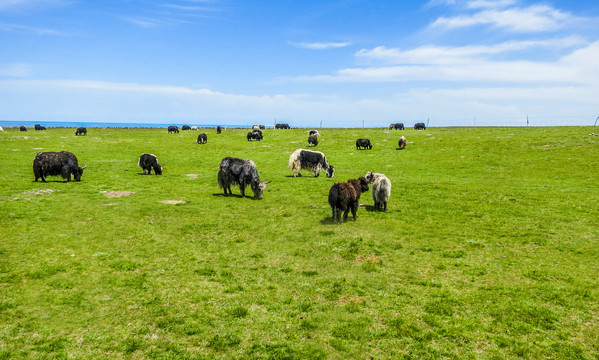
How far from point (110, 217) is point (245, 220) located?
6.89 m

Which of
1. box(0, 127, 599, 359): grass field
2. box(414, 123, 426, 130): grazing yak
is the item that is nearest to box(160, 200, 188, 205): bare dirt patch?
box(0, 127, 599, 359): grass field

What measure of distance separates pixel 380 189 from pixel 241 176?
31.3 ft

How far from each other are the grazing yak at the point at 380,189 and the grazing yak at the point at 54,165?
2365cm

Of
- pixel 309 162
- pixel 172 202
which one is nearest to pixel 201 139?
pixel 309 162

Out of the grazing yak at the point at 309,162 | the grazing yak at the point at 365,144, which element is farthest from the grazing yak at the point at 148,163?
the grazing yak at the point at 365,144

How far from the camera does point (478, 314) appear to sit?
768 cm

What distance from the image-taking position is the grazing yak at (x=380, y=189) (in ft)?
55.3

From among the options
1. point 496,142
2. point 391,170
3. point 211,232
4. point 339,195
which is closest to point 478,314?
point 339,195

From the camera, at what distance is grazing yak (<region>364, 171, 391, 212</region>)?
55.3 ft

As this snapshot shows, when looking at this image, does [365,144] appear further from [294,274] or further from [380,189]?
[294,274]

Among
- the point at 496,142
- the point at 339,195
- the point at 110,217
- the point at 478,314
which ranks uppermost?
the point at 496,142

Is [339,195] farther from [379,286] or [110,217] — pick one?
[110,217]

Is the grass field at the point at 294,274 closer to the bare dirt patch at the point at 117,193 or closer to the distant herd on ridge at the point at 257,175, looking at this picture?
the bare dirt patch at the point at 117,193

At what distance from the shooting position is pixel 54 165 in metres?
23.8
